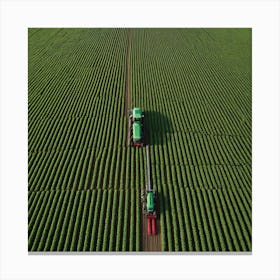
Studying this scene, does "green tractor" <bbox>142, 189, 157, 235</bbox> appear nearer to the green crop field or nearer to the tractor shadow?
the green crop field

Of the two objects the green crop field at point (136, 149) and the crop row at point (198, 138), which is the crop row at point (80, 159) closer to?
the green crop field at point (136, 149)

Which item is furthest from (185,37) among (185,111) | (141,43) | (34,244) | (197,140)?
(34,244)

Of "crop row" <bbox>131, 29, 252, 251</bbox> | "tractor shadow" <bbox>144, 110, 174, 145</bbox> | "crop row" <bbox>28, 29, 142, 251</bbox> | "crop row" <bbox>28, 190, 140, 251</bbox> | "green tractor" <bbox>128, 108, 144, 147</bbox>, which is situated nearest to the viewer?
"crop row" <bbox>28, 190, 140, 251</bbox>

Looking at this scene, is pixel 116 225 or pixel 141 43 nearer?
pixel 116 225

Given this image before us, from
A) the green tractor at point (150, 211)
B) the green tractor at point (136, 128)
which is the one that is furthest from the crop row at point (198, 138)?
the green tractor at point (136, 128)

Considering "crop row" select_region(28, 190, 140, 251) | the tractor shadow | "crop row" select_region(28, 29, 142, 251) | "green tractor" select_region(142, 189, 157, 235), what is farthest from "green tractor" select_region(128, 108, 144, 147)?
"green tractor" select_region(142, 189, 157, 235)

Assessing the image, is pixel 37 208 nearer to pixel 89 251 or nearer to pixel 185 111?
pixel 89 251

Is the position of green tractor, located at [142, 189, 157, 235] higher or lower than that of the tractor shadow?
lower
